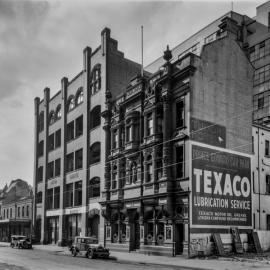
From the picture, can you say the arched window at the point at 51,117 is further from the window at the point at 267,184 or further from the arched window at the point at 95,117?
the window at the point at 267,184

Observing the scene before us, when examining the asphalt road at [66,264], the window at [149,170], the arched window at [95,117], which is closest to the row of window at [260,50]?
the arched window at [95,117]

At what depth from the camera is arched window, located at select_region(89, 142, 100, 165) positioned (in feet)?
159

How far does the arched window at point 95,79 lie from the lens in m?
50.2

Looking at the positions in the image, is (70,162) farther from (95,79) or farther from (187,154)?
(187,154)

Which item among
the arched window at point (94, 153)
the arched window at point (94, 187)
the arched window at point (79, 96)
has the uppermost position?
the arched window at point (79, 96)

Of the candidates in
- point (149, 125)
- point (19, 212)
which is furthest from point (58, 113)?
point (149, 125)

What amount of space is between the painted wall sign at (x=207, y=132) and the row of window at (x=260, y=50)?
101 ft

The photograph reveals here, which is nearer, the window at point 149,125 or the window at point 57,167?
the window at point 149,125

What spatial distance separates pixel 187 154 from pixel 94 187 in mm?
17801

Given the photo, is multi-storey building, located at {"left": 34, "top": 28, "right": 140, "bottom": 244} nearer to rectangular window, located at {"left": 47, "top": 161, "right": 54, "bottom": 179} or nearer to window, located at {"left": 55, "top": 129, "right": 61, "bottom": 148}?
rectangular window, located at {"left": 47, "top": 161, "right": 54, "bottom": 179}

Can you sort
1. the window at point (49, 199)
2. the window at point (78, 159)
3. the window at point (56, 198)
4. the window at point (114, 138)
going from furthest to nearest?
the window at point (49, 199) → the window at point (56, 198) → the window at point (78, 159) → the window at point (114, 138)

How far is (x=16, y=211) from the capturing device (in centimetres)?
7681

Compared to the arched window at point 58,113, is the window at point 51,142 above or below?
below

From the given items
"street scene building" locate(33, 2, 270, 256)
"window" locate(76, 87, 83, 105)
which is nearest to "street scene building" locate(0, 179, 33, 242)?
"street scene building" locate(33, 2, 270, 256)
